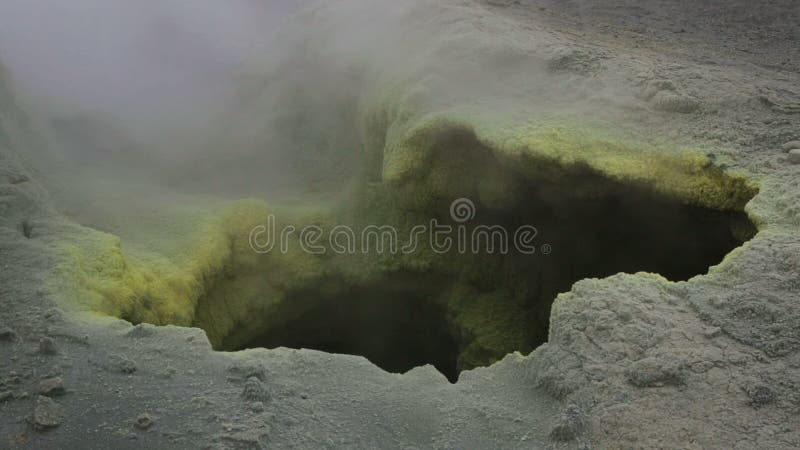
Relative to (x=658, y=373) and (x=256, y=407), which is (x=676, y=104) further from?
(x=256, y=407)

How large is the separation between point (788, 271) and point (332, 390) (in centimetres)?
155

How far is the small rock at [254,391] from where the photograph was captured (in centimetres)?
223

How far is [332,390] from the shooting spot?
2.36 m

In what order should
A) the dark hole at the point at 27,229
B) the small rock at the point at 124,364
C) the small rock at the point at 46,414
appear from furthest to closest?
the dark hole at the point at 27,229 → the small rock at the point at 124,364 → the small rock at the point at 46,414

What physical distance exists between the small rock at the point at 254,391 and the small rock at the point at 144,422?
0.27m

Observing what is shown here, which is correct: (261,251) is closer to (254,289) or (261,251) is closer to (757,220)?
(254,289)

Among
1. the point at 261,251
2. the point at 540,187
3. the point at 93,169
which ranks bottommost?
the point at 261,251

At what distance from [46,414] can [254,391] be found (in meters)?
0.58

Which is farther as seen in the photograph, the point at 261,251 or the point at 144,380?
the point at 261,251

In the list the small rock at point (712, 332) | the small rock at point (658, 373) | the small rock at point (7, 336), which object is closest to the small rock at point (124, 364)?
the small rock at point (7, 336)

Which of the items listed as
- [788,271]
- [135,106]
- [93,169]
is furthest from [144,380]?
[135,106]

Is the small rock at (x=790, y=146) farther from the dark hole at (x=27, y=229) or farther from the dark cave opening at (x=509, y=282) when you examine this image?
the dark hole at (x=27, y=229)

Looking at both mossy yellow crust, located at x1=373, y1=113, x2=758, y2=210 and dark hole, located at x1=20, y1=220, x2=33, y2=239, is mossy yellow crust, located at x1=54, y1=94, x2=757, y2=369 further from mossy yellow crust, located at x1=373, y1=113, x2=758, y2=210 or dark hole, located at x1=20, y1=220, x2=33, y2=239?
dark hole, located at x1=20, y1=220, x2=33, y2=239

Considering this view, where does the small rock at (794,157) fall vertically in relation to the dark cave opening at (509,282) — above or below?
above
